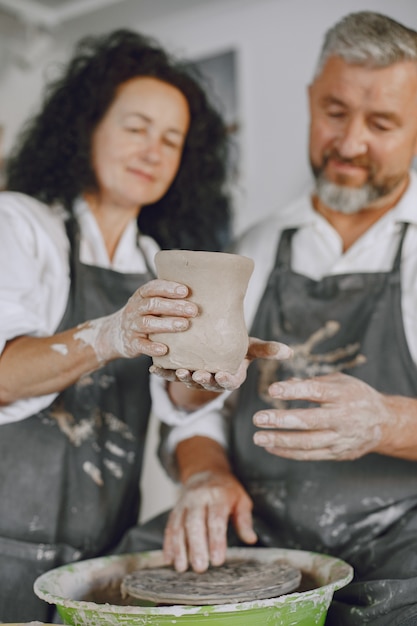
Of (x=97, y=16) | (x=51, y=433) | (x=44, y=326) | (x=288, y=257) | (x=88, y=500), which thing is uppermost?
(x=97, y=16)

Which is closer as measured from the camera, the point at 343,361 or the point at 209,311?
the point at 209,311

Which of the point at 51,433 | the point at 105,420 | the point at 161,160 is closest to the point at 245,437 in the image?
the point at 105,420

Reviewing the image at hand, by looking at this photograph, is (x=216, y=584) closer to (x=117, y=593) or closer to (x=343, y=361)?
(x=117, y=593)

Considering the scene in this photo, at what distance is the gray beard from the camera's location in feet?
6.40

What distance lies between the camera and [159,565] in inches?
65.7

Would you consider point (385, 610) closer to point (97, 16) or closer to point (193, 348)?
point (193, 348)

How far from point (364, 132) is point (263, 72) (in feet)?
2.89

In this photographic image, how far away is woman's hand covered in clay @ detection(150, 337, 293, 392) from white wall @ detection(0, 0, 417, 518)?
3.87ft

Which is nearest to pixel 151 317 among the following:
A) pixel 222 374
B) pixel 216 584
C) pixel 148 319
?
pixel 148 319

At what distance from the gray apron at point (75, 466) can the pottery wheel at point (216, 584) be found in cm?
30

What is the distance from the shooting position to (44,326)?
1.63 metres

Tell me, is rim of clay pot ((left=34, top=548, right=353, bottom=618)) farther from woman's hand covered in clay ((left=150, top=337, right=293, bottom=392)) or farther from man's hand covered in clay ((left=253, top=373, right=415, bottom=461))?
woman's hand covered in clay ((left=150, top=337, right=293, bottom=392))

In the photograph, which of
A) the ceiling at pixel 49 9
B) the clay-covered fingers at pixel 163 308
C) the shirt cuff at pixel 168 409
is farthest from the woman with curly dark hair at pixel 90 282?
the ceiling at pixel 49 9

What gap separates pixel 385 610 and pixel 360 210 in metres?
1.02
